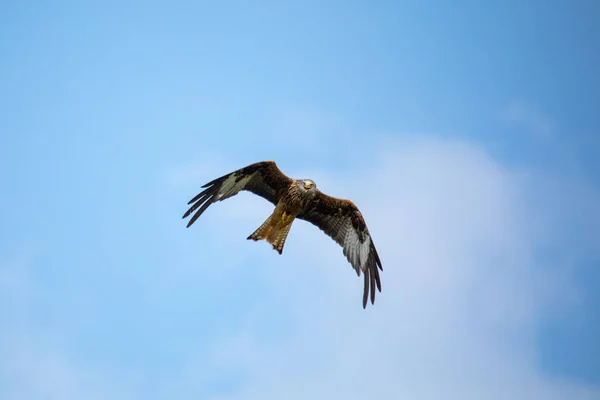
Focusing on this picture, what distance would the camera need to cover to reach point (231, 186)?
55.3ft

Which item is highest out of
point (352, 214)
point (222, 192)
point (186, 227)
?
point (352, 214)

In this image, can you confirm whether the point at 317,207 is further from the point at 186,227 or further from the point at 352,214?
the point at 186,227

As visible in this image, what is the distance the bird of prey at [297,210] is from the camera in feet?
55.0

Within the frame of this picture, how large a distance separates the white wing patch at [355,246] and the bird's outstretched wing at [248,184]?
2154 mm

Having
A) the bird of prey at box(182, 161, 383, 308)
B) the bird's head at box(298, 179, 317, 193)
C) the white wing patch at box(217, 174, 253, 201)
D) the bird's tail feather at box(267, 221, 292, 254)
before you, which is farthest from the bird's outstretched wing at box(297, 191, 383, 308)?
the white wing patch at box(217, 174, 253, 201)

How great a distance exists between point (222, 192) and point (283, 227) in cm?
155

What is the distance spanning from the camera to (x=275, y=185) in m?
17.1

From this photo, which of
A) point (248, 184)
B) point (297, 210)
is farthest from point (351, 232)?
point (248, 184)

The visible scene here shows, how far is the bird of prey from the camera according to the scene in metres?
16.8

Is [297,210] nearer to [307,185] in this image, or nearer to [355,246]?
[307,185]

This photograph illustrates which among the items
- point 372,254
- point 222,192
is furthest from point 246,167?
point 372,254

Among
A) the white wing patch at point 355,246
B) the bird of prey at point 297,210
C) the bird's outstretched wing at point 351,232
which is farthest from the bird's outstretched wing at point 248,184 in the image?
the white wing patch at point 355,246

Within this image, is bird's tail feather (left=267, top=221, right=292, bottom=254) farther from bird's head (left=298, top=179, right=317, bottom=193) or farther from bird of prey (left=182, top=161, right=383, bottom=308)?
bird's head (left=298, top=179, right=317, bottom=193)

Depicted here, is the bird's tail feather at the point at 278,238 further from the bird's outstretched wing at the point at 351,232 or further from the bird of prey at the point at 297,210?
the bird's outstretched wing at the point at 351,232
